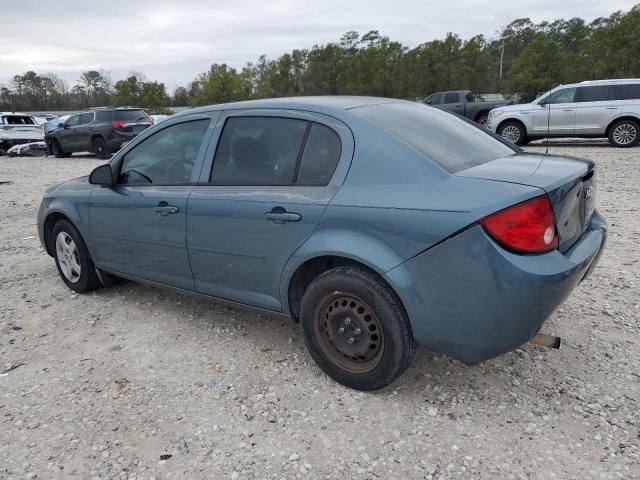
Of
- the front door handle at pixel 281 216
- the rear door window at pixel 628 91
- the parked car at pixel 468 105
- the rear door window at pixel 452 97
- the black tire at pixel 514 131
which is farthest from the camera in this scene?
the rear door window at pixel 452 97

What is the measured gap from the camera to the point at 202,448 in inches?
97.7

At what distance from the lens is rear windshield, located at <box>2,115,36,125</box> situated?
21250mm

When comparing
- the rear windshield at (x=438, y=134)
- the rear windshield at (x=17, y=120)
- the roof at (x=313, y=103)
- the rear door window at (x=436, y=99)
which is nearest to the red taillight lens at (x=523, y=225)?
the rear windshield at (x=438, y=134)

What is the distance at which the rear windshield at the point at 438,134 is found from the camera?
9.00 feet

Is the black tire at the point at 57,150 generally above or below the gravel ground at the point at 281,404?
above

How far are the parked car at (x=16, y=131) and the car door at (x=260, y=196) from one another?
2156 cm

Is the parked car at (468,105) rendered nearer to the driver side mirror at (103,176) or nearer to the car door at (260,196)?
the driver side mirror at (103,176)

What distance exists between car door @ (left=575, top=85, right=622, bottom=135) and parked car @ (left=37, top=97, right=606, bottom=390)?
11.5 m

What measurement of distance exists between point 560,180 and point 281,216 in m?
1.45

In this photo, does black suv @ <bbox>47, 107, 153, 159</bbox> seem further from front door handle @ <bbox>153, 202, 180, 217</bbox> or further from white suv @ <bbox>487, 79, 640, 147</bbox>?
front door handle @ <bbox>153, 202, 180, 217</bbox>

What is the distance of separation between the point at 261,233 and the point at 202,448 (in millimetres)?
1186

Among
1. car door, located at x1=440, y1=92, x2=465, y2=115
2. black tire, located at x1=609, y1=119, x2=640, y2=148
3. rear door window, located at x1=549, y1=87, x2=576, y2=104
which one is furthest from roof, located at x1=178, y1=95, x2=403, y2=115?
car door, located at x1=440, y1=92, x2=465, y2=115

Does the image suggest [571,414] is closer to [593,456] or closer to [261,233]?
[593,456]

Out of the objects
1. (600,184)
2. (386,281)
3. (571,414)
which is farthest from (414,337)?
(600,184)
